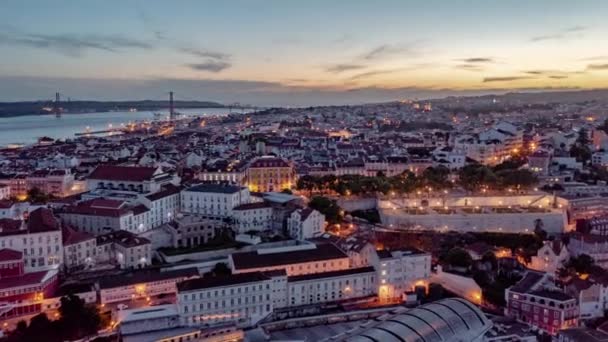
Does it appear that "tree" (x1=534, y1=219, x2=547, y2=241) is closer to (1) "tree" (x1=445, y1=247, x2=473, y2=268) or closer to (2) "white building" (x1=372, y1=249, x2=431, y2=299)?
(1) "tree" (x1=445, y1=247, x2=473, y2=268)

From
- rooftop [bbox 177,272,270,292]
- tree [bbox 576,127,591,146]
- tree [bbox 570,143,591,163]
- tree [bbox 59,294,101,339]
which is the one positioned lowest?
tree [bbox 59,294,101,339]

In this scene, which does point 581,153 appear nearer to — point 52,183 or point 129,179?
point 129,179

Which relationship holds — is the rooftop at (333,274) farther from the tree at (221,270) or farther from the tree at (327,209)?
the tree at (327,209)

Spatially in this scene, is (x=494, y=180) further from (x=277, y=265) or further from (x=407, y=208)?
(x=277, y=265)

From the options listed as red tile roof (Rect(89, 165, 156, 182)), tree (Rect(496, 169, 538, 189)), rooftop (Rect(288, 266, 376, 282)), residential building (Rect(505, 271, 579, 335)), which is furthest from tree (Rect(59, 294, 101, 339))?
tree (Rect(496, 169, 538, 189))

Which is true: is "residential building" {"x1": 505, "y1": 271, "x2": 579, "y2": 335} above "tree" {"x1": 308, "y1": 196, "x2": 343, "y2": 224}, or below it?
below
